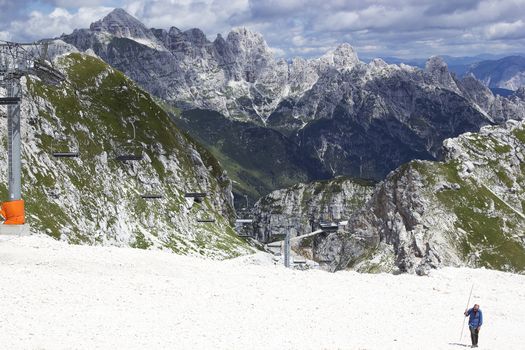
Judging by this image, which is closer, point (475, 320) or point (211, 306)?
point (475, 320)

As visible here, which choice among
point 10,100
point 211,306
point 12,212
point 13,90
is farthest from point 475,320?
point 13,90

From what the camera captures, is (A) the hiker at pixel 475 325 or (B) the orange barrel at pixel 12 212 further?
(B) the orange barrel at pixel 12 212

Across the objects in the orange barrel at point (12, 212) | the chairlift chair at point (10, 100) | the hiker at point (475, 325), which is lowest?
the hiker at point (475, 325)

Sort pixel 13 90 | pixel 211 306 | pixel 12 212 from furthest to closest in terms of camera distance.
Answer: pixel 13 90
pixel 12 212
pixel 211 306

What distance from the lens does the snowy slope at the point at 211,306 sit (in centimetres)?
3481

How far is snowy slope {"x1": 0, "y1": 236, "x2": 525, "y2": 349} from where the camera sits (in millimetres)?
34812

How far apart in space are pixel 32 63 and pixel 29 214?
113 m

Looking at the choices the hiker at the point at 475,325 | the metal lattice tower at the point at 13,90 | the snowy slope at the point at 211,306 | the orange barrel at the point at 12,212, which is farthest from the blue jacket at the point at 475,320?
the metal lattice tower at the point at 13,90

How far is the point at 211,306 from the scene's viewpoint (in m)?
41.6

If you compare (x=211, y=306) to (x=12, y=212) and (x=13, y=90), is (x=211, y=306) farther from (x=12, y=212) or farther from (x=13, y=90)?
(x=13, y=90)

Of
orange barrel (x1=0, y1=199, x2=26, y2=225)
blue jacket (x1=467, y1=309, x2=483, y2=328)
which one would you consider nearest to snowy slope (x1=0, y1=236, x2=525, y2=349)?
blue jacket (x1=467, y1=309, x2=483, y2=328)

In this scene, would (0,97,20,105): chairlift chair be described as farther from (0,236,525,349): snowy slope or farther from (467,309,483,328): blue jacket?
(467,309,483,328): blue jacket

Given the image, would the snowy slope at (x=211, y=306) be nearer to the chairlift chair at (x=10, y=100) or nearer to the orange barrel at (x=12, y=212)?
the orange barrel at (x=12, y=212)

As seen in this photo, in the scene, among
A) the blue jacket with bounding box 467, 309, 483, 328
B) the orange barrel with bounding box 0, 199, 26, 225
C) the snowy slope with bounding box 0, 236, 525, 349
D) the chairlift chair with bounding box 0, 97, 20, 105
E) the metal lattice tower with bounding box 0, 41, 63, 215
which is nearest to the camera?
the snowy slope with bounding box 0, 236, 525, 349
